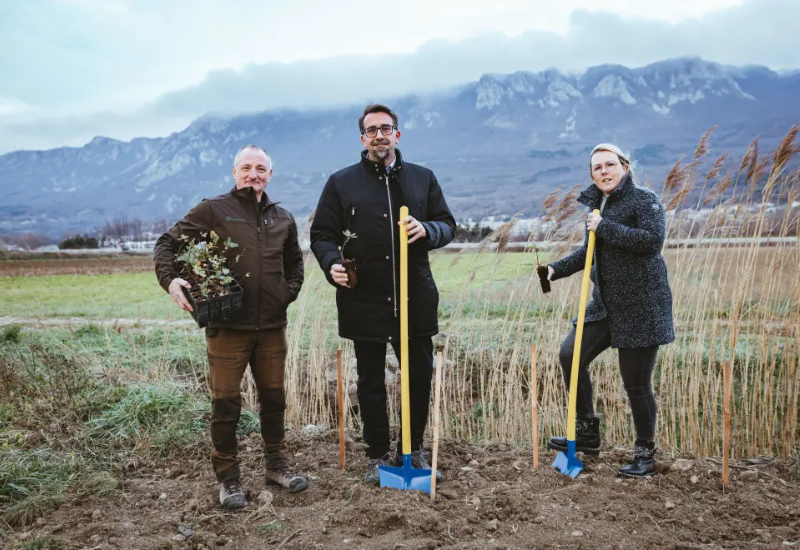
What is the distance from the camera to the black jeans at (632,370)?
9.64 feet

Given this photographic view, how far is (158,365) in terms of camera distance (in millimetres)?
5598

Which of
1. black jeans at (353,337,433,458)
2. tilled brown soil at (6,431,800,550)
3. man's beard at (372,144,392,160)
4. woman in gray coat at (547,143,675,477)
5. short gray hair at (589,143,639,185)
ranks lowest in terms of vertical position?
tilled brown soil at (6,431,800,550)

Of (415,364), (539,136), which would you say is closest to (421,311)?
(415,364)

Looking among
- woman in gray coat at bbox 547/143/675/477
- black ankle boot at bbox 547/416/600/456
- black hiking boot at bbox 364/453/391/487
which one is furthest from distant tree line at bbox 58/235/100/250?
woman in gray coat at bbox 547/143/675/477

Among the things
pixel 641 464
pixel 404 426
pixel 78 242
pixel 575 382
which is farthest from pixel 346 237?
pixel 78 242

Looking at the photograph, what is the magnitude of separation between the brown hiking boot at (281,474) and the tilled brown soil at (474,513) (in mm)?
53

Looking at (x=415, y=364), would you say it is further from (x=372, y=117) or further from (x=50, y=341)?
(x=50, y=341)

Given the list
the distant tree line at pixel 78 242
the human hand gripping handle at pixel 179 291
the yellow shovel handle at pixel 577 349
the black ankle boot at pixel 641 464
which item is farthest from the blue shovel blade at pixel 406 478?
the distant tree line at pixel 78 242

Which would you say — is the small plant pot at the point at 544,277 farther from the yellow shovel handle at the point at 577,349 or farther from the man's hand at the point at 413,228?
the man's hand at the point at 413,228

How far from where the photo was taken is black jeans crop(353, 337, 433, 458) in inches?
124

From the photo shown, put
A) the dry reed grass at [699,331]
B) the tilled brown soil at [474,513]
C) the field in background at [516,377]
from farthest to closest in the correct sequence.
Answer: the dry reed grass at [699,331] → the field in background at [516,377] → the tilled brown soil at [474,513]

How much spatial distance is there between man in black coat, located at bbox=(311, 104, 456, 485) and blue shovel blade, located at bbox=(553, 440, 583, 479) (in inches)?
28.5

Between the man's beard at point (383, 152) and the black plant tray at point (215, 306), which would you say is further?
the man's beard at point (383, 152)

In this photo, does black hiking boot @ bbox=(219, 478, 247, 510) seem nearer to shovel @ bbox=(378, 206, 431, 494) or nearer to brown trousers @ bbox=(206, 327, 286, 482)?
brown trousers @ bbox=(206, 327, 286, 482)
